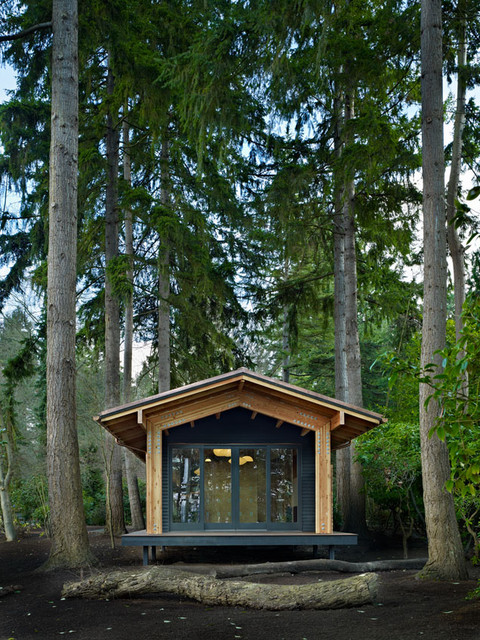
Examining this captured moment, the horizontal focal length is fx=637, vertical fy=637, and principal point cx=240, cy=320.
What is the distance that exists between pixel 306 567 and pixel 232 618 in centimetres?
362

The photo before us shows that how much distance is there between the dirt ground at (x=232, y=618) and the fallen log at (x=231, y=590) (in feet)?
0.35

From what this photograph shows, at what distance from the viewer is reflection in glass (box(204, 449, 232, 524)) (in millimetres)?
11766

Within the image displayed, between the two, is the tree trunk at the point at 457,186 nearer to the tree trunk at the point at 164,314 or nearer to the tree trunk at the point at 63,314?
the tree trunk at the point at 164,314

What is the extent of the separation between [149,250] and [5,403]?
5885 millimetres

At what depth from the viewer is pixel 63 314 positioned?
10109mm

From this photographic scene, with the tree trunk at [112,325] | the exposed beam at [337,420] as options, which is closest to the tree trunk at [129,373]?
the tree trunk at [112,325]

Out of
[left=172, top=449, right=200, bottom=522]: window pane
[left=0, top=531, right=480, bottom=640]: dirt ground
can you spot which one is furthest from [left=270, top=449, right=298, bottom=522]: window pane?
[left=0, top=531, right=480, bottom=640]: dirt ground

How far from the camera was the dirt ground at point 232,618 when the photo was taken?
5.75 m

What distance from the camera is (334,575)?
A: 970 cm

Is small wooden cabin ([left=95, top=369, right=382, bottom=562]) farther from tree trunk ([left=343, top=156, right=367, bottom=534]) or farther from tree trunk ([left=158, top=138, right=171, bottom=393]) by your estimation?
tree trunk ([left=158, top=138, right=171, bottom=393])

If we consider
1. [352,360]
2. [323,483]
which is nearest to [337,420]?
[323,483]

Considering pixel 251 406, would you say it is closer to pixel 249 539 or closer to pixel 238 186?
pixel 249 539

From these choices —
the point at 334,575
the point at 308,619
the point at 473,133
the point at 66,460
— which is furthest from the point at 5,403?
the point at 473,133

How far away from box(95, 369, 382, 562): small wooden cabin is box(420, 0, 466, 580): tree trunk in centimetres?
268
